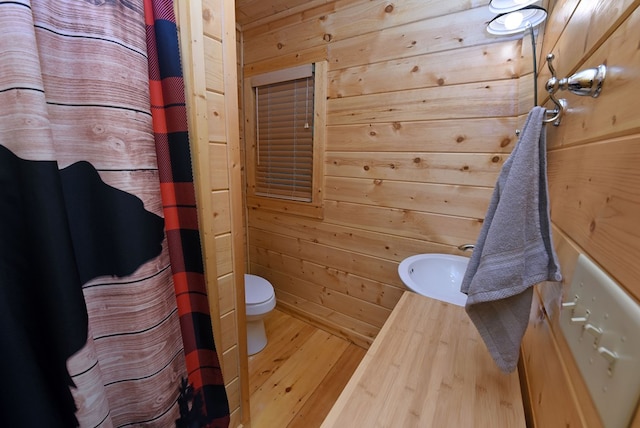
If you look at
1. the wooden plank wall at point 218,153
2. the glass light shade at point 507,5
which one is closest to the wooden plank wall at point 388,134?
the glass light shade at point 507,5

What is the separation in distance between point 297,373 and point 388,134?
1651 mm

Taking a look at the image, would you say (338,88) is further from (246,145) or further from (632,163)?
(632,163)

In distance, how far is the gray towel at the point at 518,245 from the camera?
62 centimetres

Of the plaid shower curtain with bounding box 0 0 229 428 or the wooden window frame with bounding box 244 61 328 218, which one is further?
the wooden window frame with bounding box 244 61 328 218

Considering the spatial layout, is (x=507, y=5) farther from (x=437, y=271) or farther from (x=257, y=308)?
(x=257, y=308)

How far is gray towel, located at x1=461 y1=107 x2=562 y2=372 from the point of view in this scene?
62 centimetres

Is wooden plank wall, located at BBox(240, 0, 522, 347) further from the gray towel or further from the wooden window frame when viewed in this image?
the gray towel

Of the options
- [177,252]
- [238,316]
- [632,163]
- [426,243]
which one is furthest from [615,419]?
[426,243]

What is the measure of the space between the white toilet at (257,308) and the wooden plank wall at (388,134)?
407mm

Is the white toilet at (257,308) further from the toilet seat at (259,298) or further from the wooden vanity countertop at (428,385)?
the wooden vanity countertop at (428,385)

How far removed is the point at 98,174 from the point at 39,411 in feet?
1.78

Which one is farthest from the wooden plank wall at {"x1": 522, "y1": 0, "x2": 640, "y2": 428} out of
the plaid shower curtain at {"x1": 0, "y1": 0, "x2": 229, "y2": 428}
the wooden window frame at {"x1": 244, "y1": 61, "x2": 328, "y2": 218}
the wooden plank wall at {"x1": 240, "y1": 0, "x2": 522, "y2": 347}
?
the wooden window frame at {"x1": 244, "y1": 61, "x2": 328, "y2": 218}

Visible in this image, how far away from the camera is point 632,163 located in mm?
349

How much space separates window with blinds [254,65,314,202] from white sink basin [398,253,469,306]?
945mm
